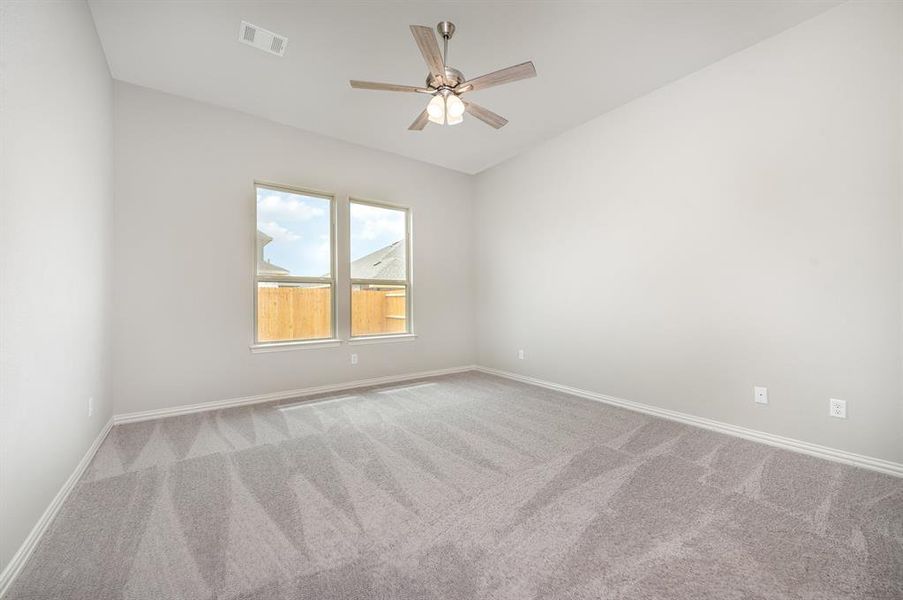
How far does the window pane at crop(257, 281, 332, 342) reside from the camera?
12.7 ft

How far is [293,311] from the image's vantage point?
4039 mm

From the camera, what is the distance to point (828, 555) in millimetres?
1492

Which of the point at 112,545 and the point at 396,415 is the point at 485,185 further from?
the point at 112,545

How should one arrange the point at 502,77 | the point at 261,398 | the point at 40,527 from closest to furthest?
the point at 40,527 → the point at 502,77 → the point at 261,398

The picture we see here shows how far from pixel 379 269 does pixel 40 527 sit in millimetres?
3488

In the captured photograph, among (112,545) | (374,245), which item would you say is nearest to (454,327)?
(374,245)

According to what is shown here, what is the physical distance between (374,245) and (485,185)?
188 cm

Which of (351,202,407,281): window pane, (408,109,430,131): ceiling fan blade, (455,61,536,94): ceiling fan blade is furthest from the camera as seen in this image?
(351,202,407,281): window pane

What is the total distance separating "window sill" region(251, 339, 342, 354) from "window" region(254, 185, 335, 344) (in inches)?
2.8

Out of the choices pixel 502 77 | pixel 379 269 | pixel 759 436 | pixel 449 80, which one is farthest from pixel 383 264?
pixel 759 436

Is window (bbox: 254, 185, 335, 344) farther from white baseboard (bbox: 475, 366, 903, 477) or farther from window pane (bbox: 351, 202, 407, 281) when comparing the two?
white baseboard (bbox: 475, 366, 903, 477)

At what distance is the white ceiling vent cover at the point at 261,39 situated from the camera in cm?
255

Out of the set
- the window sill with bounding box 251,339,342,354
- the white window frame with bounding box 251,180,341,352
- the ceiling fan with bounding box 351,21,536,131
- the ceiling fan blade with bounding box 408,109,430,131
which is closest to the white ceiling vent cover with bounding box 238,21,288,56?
the ceiling fan with bounding box 351,21,536,131

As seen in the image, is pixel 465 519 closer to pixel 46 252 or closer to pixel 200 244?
pixel 46 252
